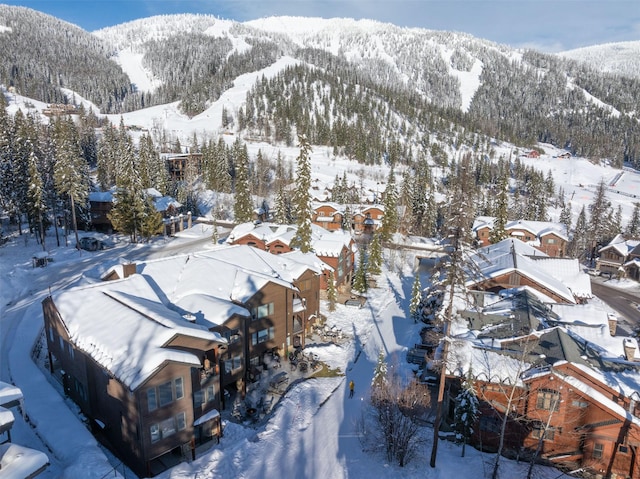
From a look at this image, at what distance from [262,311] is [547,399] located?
1739 cm

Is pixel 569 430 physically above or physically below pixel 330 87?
below

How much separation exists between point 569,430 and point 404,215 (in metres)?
56.3

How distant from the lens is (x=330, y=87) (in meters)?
177

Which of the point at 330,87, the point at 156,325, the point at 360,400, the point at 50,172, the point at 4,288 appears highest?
the point at 330,87

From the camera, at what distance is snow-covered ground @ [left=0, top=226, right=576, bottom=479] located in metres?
19.0

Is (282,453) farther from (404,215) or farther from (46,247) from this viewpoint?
(404,215)

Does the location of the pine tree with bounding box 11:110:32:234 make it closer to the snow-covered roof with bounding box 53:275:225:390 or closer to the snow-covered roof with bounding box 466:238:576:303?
the snow-covered roof with bounding box 53:275:225:390

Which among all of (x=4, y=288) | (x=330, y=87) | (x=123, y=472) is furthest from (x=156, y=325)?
(x=330, y=87)

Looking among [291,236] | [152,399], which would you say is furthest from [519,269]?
[152,399]

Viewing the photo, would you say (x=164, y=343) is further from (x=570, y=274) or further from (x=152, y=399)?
(x=570, y=274)

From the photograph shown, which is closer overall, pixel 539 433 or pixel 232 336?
pixel 539 433

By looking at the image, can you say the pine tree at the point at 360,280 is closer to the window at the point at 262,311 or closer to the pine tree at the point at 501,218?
the window at the point at 262,311

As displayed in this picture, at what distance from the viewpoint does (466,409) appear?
20.8 metres

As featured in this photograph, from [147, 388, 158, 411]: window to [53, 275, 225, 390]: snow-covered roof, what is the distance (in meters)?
1.19
